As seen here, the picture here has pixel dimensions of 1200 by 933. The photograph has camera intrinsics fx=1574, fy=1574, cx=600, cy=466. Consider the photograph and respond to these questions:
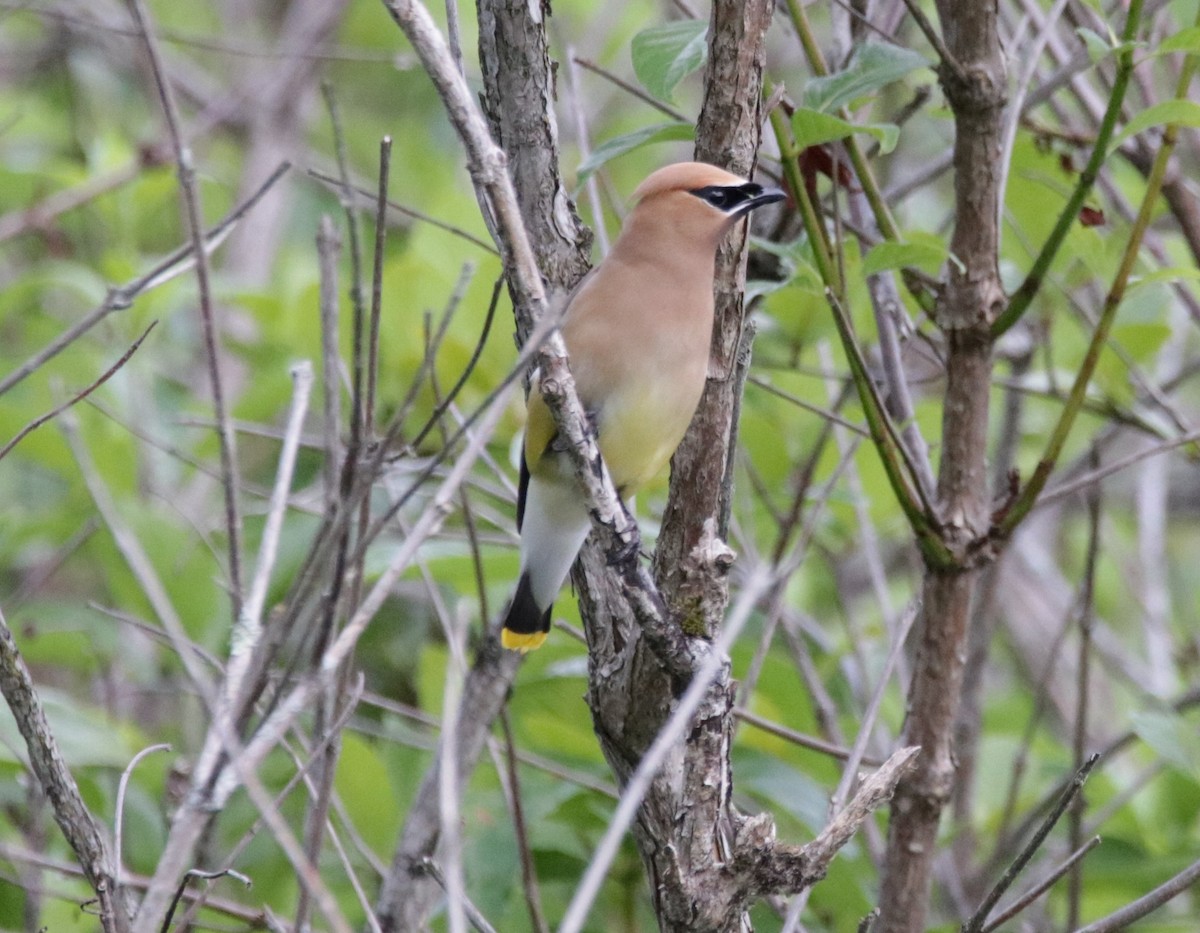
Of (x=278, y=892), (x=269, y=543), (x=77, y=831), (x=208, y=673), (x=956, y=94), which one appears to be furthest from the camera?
(x=208, y=673)

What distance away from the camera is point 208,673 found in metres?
4.04

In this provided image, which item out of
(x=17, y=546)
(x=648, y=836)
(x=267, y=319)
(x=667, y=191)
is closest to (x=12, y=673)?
(x=648, y=836)

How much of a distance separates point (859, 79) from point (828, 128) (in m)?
0.23

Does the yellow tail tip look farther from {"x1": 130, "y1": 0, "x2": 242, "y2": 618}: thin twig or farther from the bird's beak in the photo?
{"x1": 130, "y1": 0, "x2": 242, "y2": 618}: thin twig

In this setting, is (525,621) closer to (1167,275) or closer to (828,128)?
(828,128)

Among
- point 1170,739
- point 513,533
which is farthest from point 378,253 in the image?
point 1170,739

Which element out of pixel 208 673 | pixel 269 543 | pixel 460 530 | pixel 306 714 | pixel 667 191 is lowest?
pixel 306 714

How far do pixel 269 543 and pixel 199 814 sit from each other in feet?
1.24

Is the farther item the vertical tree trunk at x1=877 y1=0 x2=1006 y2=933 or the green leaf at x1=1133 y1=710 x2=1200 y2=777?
the green leaf at x1=1133 y1=710 x2=1200 y2=777

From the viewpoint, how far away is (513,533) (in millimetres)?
3648

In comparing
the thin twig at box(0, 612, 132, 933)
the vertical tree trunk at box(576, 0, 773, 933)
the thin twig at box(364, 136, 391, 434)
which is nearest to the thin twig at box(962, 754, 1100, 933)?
the vertical tree trunk at box(576, 0, 773, 933)

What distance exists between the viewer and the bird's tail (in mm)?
3160

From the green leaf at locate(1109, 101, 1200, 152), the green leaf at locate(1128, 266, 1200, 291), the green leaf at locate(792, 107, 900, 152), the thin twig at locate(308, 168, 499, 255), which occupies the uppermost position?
the green leaf at locate(1109, 101, 1200, 152)

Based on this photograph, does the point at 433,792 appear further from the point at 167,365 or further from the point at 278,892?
the point at 167,365
